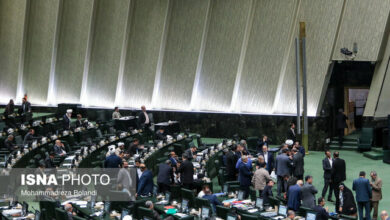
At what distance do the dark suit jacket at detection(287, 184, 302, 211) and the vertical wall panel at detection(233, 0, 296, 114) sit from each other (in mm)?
11182

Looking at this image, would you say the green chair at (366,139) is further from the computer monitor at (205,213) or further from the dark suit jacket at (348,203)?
the computer monitor at (205,213)

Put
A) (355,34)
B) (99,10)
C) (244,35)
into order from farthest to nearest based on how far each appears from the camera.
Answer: (99,10) → (244,35) → (355,34)

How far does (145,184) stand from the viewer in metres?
15.1

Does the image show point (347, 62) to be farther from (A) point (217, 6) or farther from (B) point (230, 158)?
(B) point (230, 158)

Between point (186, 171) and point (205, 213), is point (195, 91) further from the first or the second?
point (205, 213)

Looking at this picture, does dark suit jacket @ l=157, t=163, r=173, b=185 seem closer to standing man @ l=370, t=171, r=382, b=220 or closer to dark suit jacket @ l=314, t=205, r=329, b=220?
dark suit jacket @ l=314, t=205, r=329, b=220

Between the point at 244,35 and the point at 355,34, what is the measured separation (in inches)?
163

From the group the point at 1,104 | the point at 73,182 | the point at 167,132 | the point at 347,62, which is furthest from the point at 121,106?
the point at 73,182

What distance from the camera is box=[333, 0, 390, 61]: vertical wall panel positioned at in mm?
22797

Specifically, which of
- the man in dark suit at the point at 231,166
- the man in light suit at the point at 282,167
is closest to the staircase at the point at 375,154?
the man in light suit at the point at 282,167

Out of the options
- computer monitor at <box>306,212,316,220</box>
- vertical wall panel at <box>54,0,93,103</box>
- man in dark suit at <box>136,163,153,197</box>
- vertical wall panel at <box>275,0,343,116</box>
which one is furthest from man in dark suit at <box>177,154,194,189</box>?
vertical wall panel at <box>54,0,93,103</box>

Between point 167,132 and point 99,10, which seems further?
point 99,10

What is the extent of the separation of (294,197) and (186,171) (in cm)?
324

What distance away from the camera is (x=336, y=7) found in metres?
23.3
